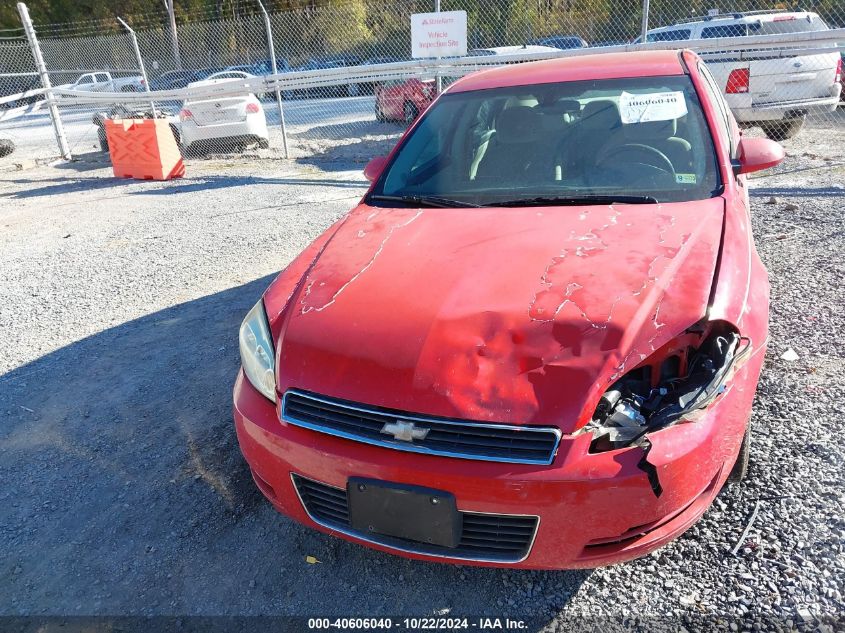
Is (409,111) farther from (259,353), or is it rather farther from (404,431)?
(404,431)

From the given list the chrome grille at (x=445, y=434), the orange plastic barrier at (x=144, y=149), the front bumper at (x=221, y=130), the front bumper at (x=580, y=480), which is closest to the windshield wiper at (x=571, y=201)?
the front bumper at (x=580, y=480)

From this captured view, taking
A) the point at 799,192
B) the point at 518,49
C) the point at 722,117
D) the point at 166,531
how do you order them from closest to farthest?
the point at 166,531
the point at 722,117
the point at 799,192
the point at 518,49

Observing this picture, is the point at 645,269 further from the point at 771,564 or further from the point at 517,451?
the point at 771,564

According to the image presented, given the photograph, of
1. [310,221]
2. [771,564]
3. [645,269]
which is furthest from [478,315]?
[310,221]

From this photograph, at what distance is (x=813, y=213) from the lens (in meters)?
6.00

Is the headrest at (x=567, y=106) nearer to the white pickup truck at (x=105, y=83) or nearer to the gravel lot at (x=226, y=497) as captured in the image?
the gravel lot at (x=226, y=497)

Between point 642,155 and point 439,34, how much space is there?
696 centimetres

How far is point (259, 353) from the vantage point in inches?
90.9

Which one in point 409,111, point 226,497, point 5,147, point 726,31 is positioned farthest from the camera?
point 5,147

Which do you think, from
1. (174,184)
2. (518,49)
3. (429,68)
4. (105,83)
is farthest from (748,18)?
(105,83)

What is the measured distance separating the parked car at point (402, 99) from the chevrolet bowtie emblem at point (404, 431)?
11.0 meters

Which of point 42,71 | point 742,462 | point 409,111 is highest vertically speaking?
point 42,71

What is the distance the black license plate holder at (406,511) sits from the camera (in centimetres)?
183

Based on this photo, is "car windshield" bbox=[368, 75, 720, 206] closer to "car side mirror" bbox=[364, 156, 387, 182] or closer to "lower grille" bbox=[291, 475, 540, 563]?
"car side mirror" bbox=[364, 156, 387, 182]
